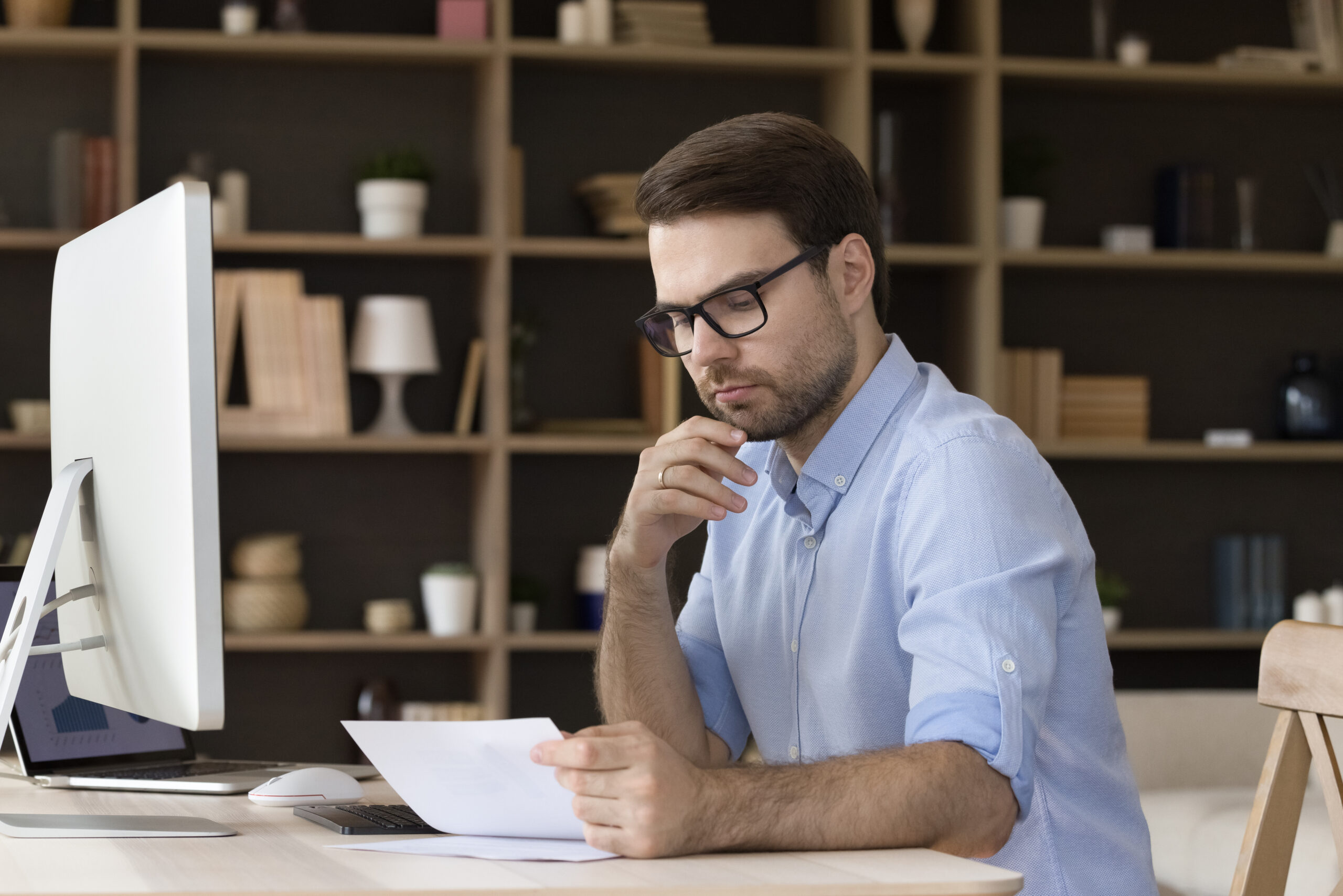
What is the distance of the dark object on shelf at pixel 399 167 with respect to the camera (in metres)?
3.37

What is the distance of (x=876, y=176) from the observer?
3.53 metres

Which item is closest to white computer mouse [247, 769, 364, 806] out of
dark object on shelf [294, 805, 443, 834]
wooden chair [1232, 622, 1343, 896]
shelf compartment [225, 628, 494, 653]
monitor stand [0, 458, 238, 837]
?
dark object on shelf [294, 805, 443, 834]

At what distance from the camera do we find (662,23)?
11.2 ft

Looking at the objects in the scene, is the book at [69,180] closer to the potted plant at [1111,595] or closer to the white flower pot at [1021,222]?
the white flower pot at [1021,222]

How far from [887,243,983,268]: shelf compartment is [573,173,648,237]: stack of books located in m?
0.61

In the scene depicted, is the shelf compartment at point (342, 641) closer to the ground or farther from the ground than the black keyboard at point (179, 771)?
closer to the ground

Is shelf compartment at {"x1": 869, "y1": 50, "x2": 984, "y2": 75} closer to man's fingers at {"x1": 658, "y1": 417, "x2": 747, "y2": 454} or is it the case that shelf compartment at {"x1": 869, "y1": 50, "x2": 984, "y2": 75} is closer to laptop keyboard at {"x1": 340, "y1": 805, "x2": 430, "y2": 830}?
man's fingers at {"x1": 658, "y1": 417, "x2": 747, "y2": 454}

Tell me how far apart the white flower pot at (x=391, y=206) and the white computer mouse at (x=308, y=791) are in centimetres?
216

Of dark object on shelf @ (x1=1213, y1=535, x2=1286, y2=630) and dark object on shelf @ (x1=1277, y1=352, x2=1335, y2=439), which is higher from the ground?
dark object on shelf @ (x1=1277, y1=352, x2=1335, y2=439)

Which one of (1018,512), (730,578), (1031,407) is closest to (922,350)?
(1031,407)

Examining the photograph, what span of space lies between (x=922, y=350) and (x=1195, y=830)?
1.49m

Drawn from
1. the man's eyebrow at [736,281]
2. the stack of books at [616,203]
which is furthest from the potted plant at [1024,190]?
the man's eyebrow at [736,281]

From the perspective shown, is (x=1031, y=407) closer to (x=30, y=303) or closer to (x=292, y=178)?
(x=292, y=178)

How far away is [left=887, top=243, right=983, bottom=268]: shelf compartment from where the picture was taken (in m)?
3.41
